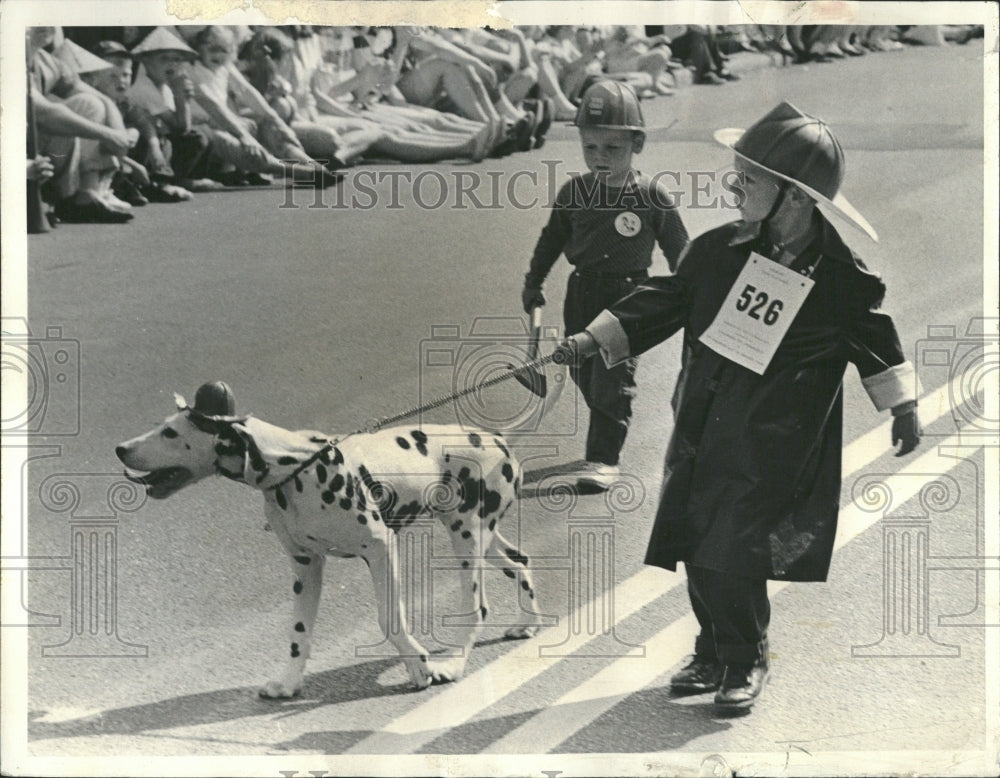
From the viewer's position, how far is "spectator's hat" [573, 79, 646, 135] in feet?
19.5

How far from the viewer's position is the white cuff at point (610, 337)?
5.77 metres

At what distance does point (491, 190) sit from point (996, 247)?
194 cm

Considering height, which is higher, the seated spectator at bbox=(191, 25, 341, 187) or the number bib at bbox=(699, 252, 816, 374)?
the seated spectator at bbox=(191, 25, 341, 187)

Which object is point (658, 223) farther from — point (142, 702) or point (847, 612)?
point (142, 702)

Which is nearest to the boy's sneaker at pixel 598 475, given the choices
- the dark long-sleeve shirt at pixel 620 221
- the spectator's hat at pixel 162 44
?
the dark long-sleeve shirt at pixel 620 221

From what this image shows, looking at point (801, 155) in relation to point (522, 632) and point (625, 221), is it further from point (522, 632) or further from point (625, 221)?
point (522, 632)

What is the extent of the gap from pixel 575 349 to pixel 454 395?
0.48 metres

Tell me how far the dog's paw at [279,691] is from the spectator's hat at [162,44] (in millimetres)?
2347

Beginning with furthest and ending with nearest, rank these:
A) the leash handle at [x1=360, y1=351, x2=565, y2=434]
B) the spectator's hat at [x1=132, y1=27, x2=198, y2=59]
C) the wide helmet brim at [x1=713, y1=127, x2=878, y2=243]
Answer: the spectator's hat at [x1=132, y1=27, x2=198, y2=59], the leash handle at [x1=360, y1=351, x2=565, y2=434], the wide helmet brim at [x1=713, y1=127, x2=878, y2=243]

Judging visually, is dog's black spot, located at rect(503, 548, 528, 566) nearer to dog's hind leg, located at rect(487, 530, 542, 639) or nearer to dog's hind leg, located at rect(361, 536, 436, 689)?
dog's hind leg, located at rect(487, 530, 542, 639)

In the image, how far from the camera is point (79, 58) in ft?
19.6

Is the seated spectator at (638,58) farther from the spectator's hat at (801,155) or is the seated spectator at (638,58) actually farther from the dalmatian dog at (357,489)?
the dalmatian dog at (357,489)

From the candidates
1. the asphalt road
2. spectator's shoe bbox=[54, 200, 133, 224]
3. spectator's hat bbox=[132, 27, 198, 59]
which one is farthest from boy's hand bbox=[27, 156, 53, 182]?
spectator's hat bbox=[132, 27, 198, 59]

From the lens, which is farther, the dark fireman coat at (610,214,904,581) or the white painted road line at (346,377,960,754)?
the white painted road line at (346,377,960,754)
